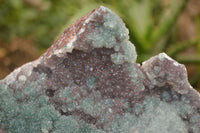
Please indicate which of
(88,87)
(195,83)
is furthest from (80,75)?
(195,83)

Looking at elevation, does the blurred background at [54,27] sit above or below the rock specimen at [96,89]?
above

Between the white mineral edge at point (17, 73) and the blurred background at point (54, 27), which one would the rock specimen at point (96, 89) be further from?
the blurred background at point (54, 27)

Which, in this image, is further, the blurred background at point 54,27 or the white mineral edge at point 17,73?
the blurred background at point 54,27

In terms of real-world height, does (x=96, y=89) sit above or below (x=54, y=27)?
below

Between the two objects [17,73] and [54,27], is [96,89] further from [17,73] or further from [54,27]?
[54,27]

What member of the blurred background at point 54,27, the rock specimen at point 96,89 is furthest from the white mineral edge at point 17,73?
the blurred background at point 54,27

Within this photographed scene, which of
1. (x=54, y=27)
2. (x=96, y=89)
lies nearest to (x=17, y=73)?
(x=96, y=89)

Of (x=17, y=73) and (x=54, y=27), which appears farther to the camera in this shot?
Result: (x=54, y=27)

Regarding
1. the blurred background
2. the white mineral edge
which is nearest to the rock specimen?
the white mineral edge

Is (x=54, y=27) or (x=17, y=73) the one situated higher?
(x=54, y=27)
